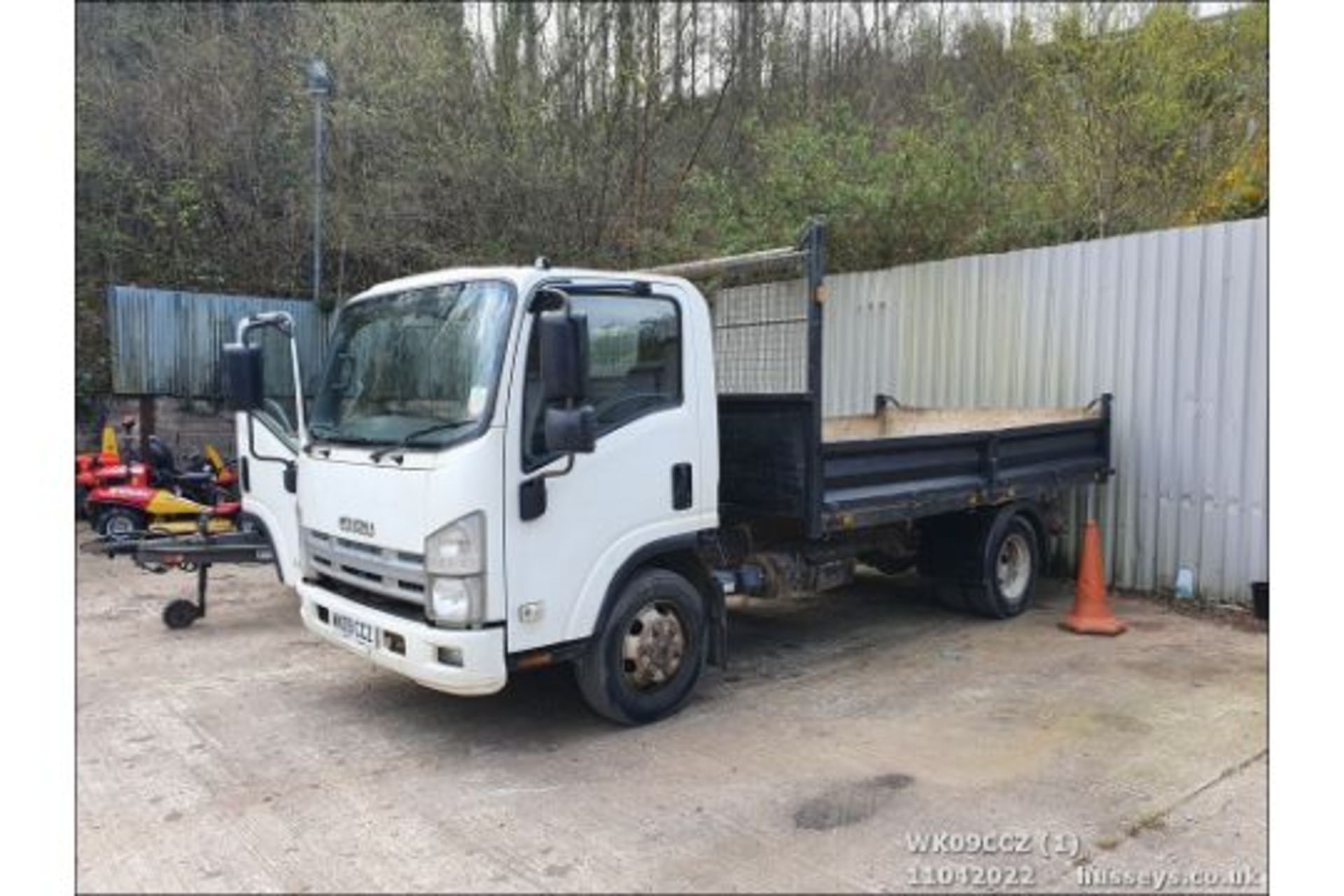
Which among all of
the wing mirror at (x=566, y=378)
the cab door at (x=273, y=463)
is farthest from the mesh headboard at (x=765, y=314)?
the cab door at (x=273, y=463)

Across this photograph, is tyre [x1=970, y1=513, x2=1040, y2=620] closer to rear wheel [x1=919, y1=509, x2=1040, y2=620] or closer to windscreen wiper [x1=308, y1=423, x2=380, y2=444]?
rear wheel [x1=919, y1=509, x2=1040, y2=620]

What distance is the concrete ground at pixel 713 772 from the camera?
3.28 m

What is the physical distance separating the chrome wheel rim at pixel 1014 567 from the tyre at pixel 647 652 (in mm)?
2776

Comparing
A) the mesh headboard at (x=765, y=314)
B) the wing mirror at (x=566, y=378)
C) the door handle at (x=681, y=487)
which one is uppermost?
the mesh headboard at (x=765, y=314)

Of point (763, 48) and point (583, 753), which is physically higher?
point (763, 48)

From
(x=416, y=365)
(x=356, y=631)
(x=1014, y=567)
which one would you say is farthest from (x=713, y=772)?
(x=1014, y=567)

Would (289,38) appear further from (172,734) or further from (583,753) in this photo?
(583,753)

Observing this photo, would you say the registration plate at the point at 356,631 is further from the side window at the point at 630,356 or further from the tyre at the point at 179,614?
the tyre at the point at 179,614

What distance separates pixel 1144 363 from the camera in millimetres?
6996

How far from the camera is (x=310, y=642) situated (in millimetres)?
6109

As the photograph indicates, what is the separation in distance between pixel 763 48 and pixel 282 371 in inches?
347

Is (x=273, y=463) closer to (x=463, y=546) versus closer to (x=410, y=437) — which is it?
(x=410, y=437)

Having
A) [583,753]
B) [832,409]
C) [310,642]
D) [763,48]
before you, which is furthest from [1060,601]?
[763,48]

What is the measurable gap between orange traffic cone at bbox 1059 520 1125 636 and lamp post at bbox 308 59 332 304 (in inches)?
367
